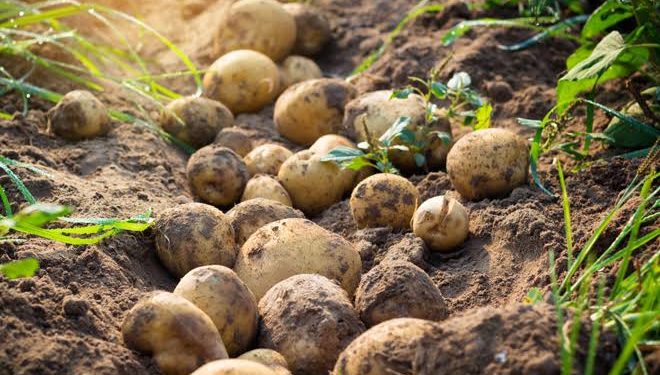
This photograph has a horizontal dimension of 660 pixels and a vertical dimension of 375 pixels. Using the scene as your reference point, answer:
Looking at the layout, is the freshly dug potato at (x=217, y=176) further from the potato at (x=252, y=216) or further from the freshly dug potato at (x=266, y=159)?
the potato at (x=252, y=216)

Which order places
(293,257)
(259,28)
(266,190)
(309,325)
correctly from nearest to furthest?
1. (309,325)
2. (293,257)
3. (266,190)
4. (259,28)

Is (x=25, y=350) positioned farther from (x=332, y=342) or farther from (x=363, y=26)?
(x=363, y=26)

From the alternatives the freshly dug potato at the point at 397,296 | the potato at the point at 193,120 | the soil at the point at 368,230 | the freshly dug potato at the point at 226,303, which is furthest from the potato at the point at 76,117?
the freshly dug potato at the point at 397,296

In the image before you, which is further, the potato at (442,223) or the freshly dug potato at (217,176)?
the freshly dug potato at (217,176)

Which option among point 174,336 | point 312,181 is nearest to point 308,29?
point 312,181

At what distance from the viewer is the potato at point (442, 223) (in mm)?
2793

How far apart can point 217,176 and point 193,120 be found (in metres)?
0.55

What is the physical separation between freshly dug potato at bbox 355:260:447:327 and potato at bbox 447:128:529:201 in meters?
0.69

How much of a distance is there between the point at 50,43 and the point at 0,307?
2229 millimetres

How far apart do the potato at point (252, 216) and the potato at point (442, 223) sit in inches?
17.4

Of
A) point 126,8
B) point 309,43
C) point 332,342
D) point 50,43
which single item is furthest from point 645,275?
point 126,8

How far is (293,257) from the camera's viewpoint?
259 cm

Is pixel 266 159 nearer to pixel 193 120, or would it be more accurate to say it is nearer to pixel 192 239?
pixel 193 120

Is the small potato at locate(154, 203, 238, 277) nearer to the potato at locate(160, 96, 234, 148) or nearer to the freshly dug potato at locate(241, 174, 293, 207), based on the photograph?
the freshly dug potato at locate(241, 174, 293, 207)
